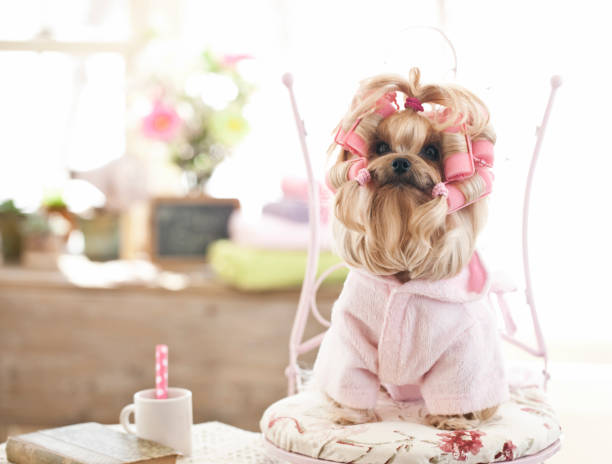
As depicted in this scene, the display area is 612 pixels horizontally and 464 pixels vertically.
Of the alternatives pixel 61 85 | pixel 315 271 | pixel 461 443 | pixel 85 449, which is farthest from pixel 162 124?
pixel 461 443

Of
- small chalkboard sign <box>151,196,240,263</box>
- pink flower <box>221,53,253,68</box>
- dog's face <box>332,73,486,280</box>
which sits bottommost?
small chalkboard sign <box>151,196,240,263</box>

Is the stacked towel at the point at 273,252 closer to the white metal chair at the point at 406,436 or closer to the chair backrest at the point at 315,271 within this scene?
the chair backrest at the point at 315,271

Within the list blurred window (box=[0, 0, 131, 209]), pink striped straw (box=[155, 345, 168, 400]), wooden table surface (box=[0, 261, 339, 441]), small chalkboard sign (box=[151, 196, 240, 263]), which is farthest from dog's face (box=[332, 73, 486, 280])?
blurred window (box=[0, 0, 131, 209])

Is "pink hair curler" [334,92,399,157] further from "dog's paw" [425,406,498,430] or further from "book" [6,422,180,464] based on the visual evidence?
"book" [6,422,180,464]

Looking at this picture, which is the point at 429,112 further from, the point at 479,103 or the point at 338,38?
the point at 338,38

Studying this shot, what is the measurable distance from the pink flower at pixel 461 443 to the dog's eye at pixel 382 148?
0.35 meters

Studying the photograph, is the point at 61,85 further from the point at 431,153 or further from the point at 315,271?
→ the point at 431,153

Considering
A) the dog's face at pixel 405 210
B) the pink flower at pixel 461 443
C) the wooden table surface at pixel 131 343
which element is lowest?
the wooden table surface at pixel 131 343

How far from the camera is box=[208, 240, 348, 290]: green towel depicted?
210 cm

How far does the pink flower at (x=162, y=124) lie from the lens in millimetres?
2482

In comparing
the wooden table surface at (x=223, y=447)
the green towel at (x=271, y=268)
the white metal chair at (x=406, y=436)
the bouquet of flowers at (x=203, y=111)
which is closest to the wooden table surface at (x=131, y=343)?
the green towel at (x=271, y=268)

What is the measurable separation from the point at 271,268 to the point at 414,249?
45.8 inches

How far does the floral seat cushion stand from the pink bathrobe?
38 mm

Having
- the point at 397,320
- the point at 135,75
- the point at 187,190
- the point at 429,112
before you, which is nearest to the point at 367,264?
the point at 397,320
